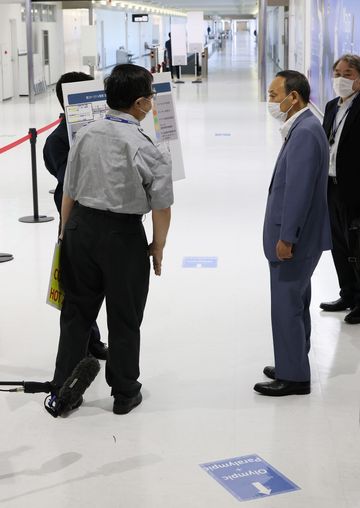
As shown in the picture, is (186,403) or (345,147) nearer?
(186,403)

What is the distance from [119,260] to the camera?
3.90 m

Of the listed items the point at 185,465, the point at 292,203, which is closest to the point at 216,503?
the point at 185,465

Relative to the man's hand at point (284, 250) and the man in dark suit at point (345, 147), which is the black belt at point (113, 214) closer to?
the man's hand at point (284, 250)

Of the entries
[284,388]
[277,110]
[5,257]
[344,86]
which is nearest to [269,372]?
[284,388]

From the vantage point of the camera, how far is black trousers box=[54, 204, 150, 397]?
3.88 m

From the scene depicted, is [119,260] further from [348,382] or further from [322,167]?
[348,382]

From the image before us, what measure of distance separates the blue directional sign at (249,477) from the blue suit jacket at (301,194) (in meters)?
1.03

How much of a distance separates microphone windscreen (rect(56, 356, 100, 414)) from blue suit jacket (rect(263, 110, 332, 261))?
100cm

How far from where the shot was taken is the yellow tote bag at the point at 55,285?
4.05m

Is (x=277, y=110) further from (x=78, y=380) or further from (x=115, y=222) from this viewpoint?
(x=78, y=380)

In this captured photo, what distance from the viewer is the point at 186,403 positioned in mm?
4262

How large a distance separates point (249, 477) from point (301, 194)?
1.30 meters

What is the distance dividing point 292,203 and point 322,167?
0.80 feet

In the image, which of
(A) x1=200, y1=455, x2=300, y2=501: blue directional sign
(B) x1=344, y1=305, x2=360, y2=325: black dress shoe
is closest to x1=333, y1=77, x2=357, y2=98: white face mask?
(B) x1=344, y1=305, x2=360, y2=325: black dress shoe
